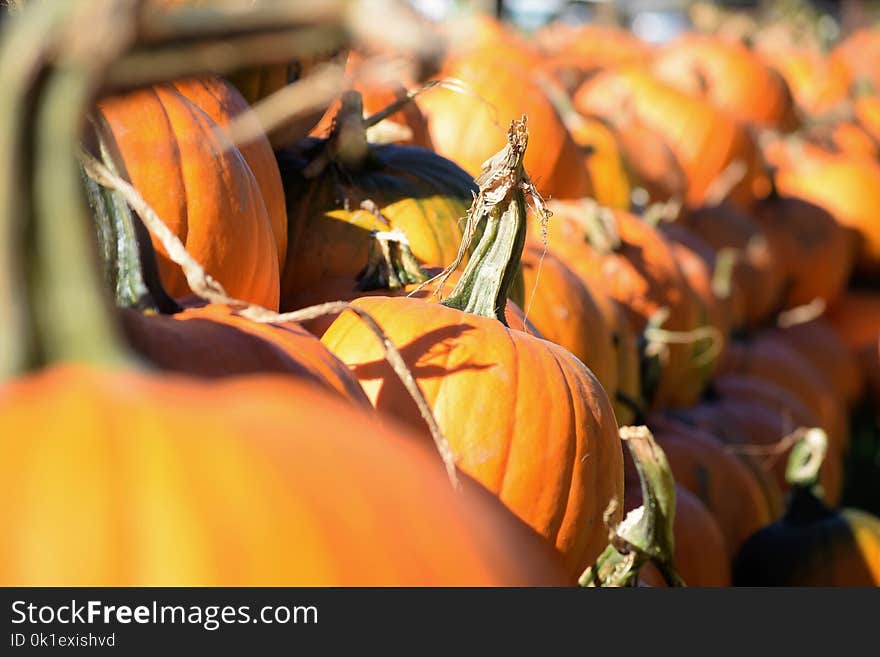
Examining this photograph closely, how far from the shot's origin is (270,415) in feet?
1.64

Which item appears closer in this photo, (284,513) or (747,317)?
(284,513)

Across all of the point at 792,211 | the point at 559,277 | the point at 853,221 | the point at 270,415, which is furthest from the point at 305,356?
the point at 853,221

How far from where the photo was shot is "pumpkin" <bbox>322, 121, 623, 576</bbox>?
1.02 meters

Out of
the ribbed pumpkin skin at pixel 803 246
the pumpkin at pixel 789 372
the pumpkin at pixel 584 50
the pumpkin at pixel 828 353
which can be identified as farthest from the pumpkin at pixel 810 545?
the pumpkin at pixel 584 50

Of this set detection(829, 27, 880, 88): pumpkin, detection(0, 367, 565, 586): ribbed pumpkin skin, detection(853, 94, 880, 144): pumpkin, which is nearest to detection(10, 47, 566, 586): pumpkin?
detection(0, 367, 565, 586): ribbed pumpkin skin

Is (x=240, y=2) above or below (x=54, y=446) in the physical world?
above

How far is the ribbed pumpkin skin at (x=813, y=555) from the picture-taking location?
2.03 meters

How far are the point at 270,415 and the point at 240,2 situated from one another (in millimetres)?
163

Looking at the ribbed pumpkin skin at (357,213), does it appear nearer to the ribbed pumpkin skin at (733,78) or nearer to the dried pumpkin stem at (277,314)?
the dried pumpkin stem at (277,314)

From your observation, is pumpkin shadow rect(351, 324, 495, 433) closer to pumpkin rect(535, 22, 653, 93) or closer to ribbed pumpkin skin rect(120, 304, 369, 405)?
ribbed pumpkin skin rect(120, 304, 369, 405)

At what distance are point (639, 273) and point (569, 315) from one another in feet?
2.56

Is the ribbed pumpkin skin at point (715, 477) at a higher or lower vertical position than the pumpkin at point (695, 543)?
lower

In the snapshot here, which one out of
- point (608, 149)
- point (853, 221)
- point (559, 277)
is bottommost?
point (853, 221)

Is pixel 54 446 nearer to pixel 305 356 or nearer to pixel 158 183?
pixel 305 356
